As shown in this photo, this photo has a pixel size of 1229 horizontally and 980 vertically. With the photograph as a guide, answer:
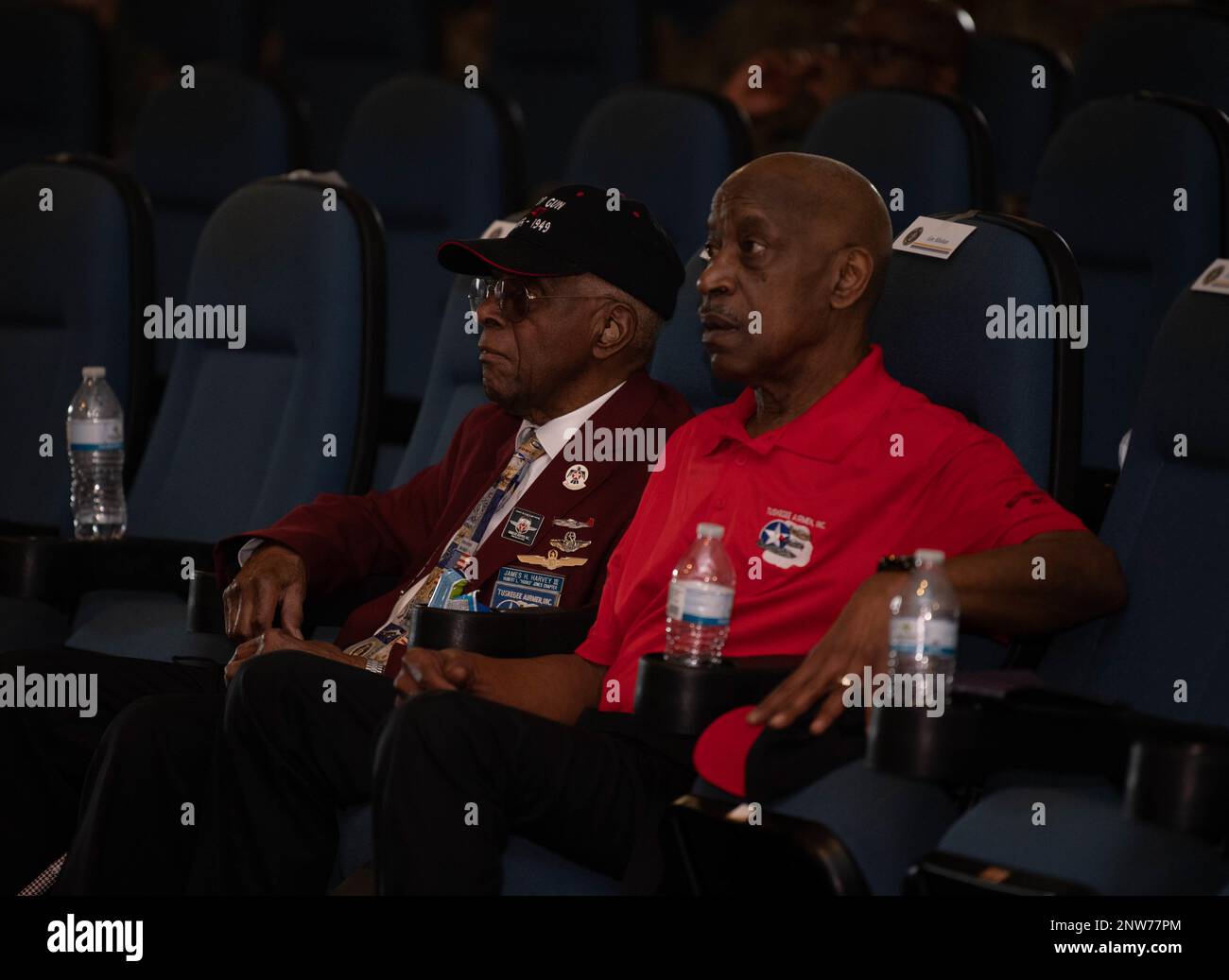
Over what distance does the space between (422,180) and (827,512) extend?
2293 millimetres

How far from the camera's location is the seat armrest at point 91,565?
9.41ft

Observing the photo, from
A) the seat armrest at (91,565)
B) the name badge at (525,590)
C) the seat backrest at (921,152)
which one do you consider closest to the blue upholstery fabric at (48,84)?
the seat backrest at (921,152)

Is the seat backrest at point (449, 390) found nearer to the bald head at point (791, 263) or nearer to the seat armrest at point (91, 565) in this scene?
the seat armrest at point (91, 565)

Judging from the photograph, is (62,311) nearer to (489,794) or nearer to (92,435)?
(92,435)

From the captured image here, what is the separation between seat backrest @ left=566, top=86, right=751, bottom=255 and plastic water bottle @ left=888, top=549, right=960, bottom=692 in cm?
201

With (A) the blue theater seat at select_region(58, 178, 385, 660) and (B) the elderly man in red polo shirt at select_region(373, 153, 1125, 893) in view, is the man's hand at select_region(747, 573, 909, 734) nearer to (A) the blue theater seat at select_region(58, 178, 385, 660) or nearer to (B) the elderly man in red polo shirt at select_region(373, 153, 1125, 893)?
(B) the elderly man in red polo shirt at select_region(373, 153, 1125, 893)

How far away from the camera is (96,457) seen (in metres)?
3.35

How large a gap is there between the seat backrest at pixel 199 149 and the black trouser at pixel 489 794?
268cm

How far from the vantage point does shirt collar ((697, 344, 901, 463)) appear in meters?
2.28

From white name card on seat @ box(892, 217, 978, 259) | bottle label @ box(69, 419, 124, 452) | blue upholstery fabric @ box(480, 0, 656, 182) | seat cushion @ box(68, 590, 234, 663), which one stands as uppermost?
blue upholstery fabric @ box(480, 0, 656, 182)

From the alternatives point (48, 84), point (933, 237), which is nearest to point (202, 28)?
point (48, 84)

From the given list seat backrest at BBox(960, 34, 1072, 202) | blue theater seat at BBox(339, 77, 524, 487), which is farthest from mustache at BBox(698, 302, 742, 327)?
seat backrest at BBox(960, 34, 1072, 202)
